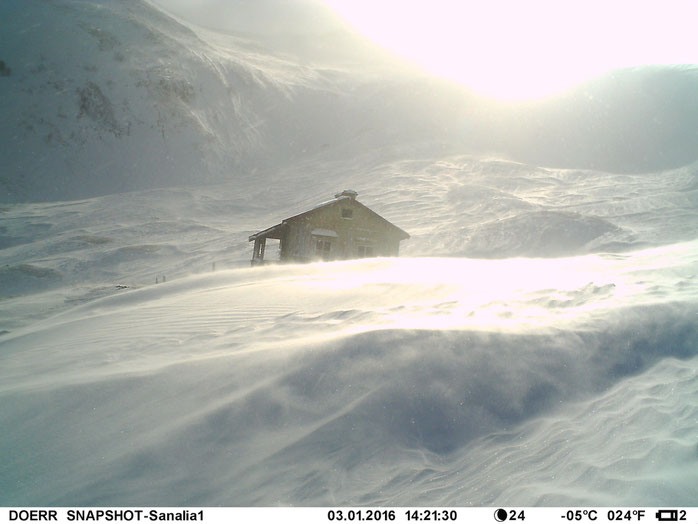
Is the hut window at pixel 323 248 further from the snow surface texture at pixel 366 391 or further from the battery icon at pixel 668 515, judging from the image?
the battery icon at pixel 668 515

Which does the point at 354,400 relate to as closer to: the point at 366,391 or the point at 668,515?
the point at 366,391

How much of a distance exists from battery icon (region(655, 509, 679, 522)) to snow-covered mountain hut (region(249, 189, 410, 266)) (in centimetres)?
2124

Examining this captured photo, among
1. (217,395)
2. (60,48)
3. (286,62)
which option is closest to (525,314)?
(217,395)

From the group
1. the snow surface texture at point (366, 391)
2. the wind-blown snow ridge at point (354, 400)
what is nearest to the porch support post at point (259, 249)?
the snow surface texture at point (366, 391)

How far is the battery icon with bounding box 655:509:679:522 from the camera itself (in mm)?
3551

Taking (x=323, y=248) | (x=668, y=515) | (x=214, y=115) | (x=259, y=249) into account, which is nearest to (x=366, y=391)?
(x=668, y=515)

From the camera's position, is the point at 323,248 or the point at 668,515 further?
the point at 323,248

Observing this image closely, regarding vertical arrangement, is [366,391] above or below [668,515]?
above

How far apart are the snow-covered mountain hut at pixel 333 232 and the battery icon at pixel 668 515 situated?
69.7ft

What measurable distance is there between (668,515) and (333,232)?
70.6ft

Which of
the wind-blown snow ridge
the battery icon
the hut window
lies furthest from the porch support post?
the battery icon

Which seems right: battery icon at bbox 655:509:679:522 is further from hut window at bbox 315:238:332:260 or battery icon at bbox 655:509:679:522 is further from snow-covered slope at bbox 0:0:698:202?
snow-covered slope at bbox 0:0:698:202

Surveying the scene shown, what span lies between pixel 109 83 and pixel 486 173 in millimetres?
51840

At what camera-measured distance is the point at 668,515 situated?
355 centimetres
